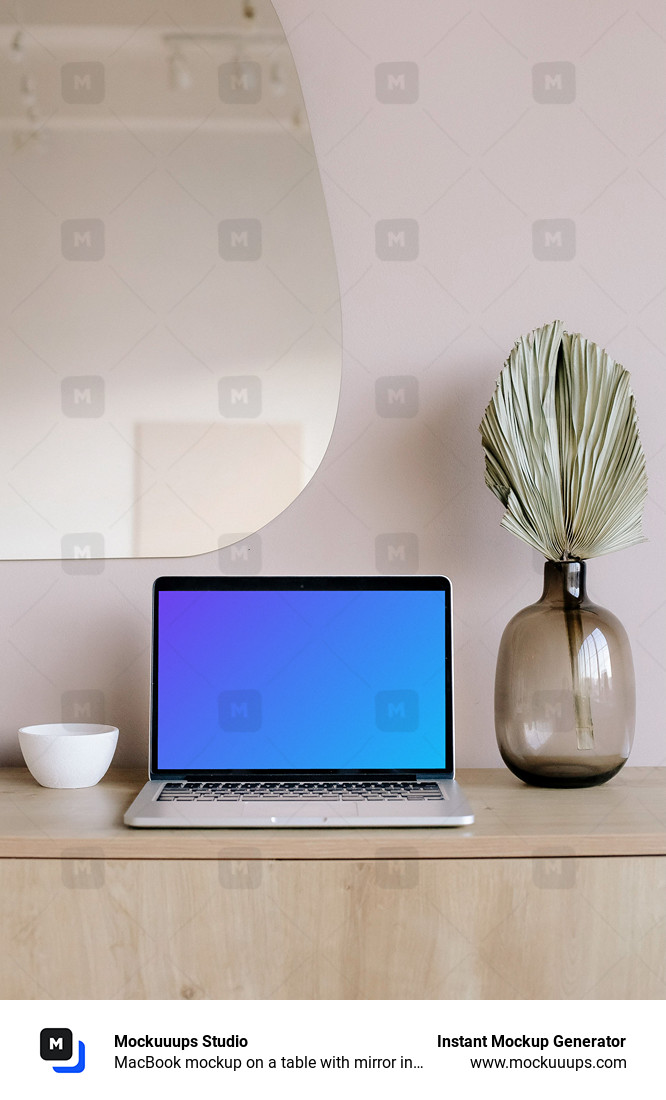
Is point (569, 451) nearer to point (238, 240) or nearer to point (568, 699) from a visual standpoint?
point (568, 699)

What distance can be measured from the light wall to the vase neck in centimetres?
12

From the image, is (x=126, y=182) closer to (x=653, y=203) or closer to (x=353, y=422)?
(x=353, y=422)

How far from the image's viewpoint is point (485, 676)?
1117mm

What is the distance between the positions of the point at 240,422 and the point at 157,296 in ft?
0.64

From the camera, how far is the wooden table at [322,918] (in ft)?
2.59

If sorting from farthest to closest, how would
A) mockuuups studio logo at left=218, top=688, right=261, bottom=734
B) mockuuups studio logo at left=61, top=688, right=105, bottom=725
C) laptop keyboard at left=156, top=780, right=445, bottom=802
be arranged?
mockuuups studio logo at left=61, top=688, right=105, bottom=725
mockuuups studio logo at left=218, top=688, right=261, bottom=734
laptop keyboard at left=156, top=780, right=445, bottom=802

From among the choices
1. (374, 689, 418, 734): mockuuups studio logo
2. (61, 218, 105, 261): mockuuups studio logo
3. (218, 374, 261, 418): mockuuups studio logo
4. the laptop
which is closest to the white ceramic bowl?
the laptop

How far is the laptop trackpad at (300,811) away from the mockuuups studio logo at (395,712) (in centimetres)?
14

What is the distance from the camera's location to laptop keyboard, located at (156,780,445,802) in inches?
35.4

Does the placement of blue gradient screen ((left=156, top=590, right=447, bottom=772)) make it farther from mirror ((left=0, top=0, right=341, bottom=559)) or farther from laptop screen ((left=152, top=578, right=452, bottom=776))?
mirror ((left=0, top=0, right=341, bottom=559))

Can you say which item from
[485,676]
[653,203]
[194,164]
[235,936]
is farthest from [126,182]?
[235,936]

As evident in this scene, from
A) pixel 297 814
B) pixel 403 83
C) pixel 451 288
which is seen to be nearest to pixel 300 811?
pixel 297 814

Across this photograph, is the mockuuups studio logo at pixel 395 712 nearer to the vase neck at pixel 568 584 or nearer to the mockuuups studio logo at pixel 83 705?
the vase neck at pixel 568 584
